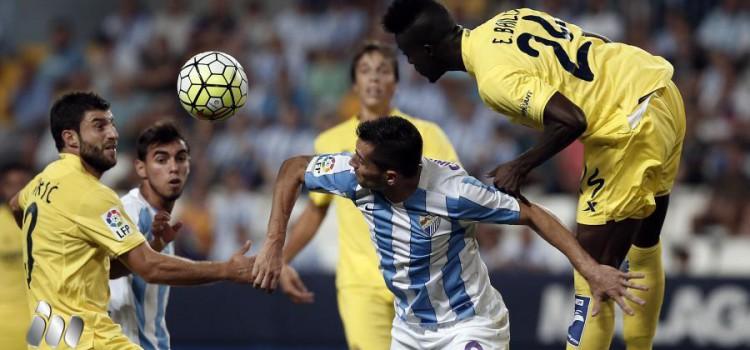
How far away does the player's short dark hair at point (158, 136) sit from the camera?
24.3 ft

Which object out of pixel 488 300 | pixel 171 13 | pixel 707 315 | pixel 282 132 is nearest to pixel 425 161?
pixel 488 300

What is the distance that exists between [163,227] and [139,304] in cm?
65

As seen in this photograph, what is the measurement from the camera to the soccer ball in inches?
271

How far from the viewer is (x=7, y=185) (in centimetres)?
809

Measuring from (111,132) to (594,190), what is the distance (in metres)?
2.57

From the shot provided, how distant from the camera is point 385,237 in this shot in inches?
254

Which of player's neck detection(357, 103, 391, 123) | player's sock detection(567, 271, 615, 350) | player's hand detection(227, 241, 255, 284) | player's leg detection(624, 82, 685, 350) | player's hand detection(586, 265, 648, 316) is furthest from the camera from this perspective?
player's neck detection(357, 103, 391, 123)

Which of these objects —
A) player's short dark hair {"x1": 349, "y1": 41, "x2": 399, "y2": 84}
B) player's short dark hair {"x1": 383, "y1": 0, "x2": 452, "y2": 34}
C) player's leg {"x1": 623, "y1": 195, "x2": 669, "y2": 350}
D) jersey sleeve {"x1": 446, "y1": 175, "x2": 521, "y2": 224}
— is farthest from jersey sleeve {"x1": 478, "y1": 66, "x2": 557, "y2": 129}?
player's short dark hair {"x1": 349, "y1": 41, "x2": 399, "y2": 84}

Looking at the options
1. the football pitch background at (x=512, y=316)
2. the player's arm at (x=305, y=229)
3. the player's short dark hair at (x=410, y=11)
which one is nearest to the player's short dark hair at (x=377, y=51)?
the player's arm at (x=305, y=229)

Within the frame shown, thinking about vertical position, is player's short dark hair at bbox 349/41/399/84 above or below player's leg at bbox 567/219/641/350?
above

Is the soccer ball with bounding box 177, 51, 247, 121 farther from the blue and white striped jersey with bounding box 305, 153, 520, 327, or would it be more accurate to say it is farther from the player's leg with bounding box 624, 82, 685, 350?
the player's leg with bounding box 624, 82, 685, 350

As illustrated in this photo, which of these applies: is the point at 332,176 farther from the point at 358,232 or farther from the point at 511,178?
the point at 358,232

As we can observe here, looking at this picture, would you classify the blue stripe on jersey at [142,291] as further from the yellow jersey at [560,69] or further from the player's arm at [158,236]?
the yellow jersey at [560,69]

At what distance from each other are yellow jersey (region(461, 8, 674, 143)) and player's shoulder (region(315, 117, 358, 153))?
1976 mm
